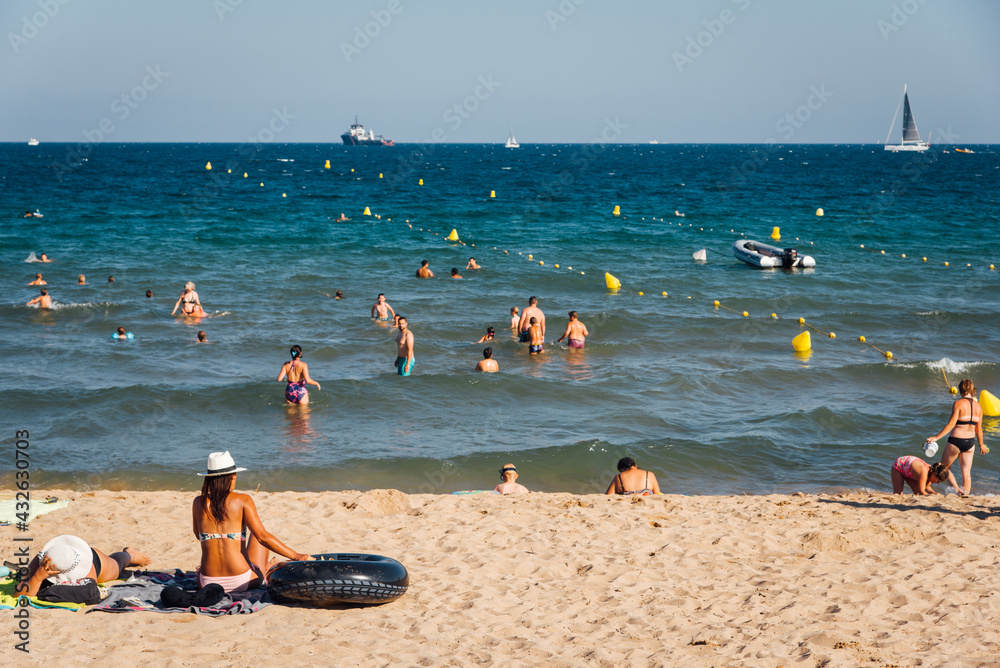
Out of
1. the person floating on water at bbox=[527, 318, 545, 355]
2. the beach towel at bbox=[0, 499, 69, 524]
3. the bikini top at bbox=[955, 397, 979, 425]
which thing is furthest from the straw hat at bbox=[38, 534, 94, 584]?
the person floating on water at bbox=[527, 318, 545, 355]

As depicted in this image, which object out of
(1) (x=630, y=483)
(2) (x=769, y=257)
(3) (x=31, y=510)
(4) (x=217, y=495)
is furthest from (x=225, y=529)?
(2) (x=769, y=257)

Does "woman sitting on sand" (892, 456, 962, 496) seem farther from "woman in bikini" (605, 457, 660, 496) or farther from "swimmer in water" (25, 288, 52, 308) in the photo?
"swimmer in water" (25, 288, 52, 308)

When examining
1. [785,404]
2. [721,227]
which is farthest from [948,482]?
[721,227]

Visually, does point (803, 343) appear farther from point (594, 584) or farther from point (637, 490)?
point (594, 584)

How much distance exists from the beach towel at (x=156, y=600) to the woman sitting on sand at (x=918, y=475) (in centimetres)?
702

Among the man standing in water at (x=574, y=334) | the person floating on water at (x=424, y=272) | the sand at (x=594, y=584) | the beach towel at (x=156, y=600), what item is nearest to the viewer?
the sand at (x=594, y=584)

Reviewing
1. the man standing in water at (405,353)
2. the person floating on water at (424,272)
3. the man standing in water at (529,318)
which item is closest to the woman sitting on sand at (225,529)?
the man standing in water at (405,353)

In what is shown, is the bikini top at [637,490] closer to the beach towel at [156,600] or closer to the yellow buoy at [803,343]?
the beach towel at [156,600]

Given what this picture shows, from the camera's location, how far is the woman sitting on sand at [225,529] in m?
5.50

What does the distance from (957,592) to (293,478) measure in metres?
7.40

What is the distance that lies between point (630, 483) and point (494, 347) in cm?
822

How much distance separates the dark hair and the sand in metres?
0.71

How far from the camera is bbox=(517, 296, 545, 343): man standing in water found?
16.3 meters

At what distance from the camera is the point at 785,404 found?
13.1m
